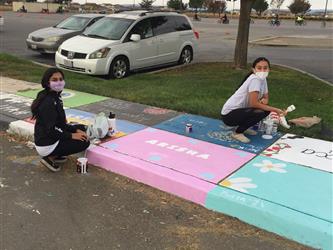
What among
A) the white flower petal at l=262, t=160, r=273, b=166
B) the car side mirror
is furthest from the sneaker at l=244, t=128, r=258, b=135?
the car side mirror

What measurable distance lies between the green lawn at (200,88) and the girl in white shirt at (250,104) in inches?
34.9

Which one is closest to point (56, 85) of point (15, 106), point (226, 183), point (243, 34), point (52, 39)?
point (226, 183)

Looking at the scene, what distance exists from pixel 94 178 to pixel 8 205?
97 centimetres

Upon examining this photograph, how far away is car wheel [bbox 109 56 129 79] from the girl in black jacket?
6000 mm

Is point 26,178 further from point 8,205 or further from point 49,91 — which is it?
point 49,91

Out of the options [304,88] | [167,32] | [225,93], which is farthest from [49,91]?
[167,32]

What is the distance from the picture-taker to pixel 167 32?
12.8 metres

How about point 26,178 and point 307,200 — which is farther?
point 26,178

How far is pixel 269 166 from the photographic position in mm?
4895

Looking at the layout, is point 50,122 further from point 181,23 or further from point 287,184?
point 181,23

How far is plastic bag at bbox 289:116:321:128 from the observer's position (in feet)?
20.7

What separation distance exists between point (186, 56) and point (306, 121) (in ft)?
25.4

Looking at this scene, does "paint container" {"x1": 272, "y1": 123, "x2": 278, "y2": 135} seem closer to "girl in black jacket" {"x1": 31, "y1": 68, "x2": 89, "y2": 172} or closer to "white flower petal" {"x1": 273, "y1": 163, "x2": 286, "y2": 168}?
"white flower petal" {"x1": 273, "y1": 163, "x2": 286, "y2": 168}

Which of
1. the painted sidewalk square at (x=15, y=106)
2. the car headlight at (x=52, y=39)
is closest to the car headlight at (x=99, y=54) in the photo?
the painted sidewalk square at (x=15, y=106)
